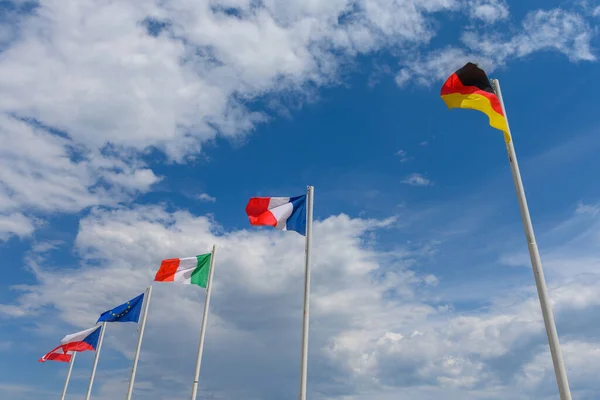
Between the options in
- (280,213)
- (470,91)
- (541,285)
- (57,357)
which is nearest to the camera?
(541,285)

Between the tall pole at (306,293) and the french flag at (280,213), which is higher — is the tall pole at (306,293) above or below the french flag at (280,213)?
below

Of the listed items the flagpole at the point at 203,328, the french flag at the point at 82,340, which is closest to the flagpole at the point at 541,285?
the flagpole at the point at 203,328

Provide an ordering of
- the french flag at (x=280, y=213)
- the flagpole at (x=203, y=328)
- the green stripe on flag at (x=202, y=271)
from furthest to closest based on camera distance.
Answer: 1. the green stripe on flag at (x=202, y=271)
2. the flagpole at (x=203, y=328)
3. the french flag at (x=280, y=213)

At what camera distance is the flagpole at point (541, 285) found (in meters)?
12.6

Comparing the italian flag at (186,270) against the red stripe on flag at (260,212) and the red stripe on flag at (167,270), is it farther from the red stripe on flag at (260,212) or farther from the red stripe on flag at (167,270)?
the red stripe on flag at (260,212)

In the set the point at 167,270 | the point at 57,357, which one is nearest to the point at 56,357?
the point at 57,357

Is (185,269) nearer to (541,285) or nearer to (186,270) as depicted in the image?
(186,270)

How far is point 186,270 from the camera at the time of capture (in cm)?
3127

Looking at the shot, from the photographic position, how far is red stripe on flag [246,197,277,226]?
23.2 m

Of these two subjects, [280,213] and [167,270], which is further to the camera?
[167,270]

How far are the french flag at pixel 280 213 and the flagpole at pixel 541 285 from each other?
33.7 feet

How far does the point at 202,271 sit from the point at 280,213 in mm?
10519

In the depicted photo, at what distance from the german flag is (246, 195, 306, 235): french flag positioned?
9.01 meters

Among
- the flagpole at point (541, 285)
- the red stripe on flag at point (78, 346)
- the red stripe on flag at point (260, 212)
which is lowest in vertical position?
the flagpole at point (541, 285)
